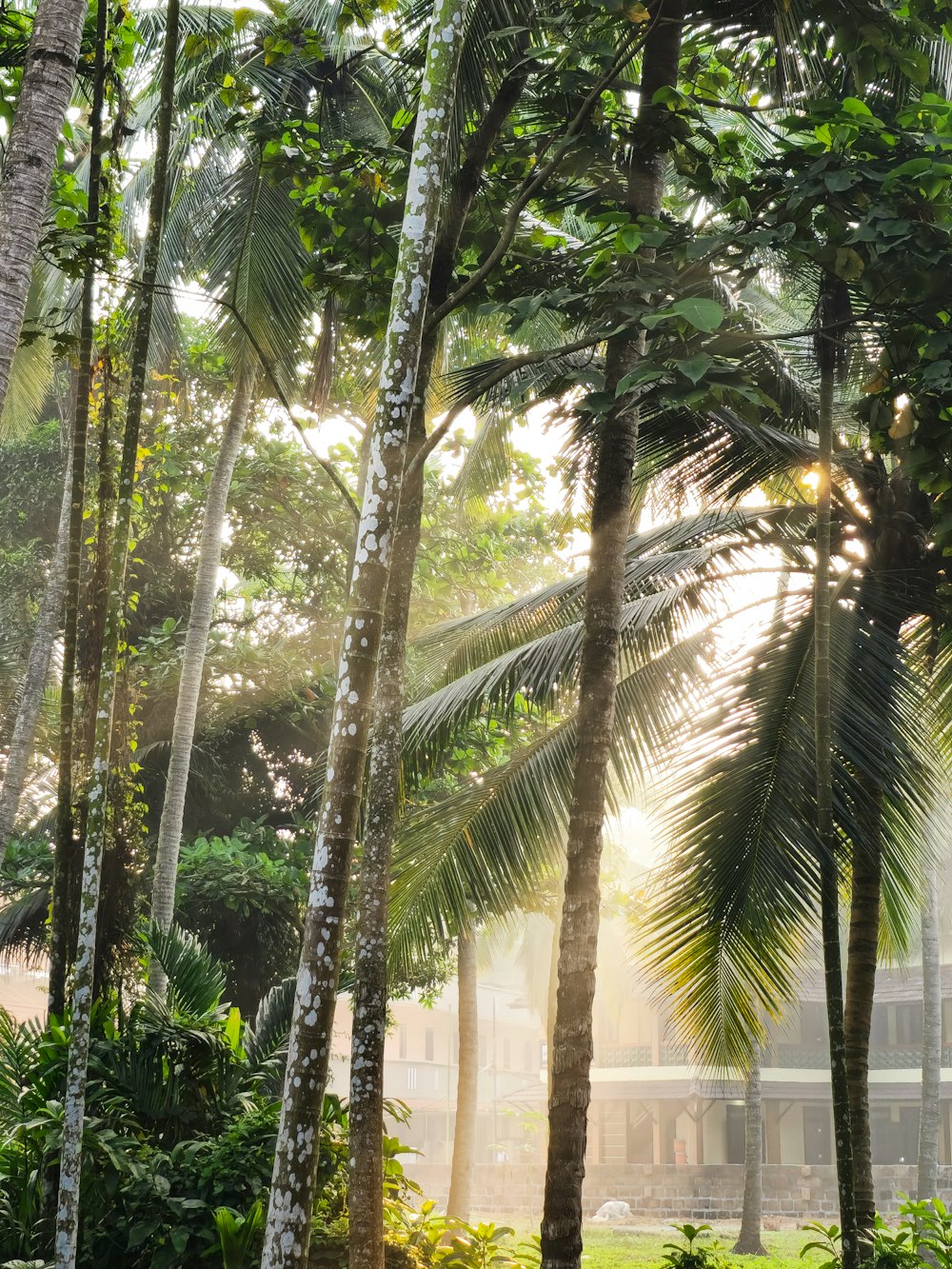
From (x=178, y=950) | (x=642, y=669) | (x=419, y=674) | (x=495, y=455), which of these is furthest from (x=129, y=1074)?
(x=495, y=455)

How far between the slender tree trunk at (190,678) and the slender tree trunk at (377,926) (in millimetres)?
4515

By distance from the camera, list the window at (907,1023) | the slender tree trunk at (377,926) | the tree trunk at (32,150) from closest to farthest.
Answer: the tree trunk at (32,150)
the slender tree trunk at (377,926)
the window at (907,1023)

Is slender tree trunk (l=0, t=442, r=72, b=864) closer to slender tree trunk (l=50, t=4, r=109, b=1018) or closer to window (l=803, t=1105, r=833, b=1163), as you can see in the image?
slender tree trunk (l=50, t=4, r=109, b=1018)

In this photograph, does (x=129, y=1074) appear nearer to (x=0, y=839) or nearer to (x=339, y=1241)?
(x=339, y=1241)

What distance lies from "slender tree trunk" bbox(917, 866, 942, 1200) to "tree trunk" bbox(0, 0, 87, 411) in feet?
47.2

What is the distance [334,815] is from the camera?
3924mm

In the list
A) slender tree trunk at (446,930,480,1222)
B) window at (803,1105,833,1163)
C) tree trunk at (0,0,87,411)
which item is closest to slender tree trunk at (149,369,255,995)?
slender tree trunk at (446,930,480,1222)

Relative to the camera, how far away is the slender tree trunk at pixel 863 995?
6.49m

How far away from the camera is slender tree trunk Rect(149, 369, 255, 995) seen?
9.52 m

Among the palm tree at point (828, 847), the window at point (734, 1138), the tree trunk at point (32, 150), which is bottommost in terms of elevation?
the window at point (734, 1138)

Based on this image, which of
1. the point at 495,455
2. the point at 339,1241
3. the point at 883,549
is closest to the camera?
the point at 339,1241

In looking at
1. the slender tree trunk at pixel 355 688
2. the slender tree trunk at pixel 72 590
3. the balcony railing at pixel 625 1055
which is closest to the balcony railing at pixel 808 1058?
the balcony railing at pixel 625 1055

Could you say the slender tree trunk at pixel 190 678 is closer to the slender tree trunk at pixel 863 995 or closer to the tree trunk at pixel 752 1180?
the slender tree trunk at pixel 863 995

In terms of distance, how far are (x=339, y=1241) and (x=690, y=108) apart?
226 inches
